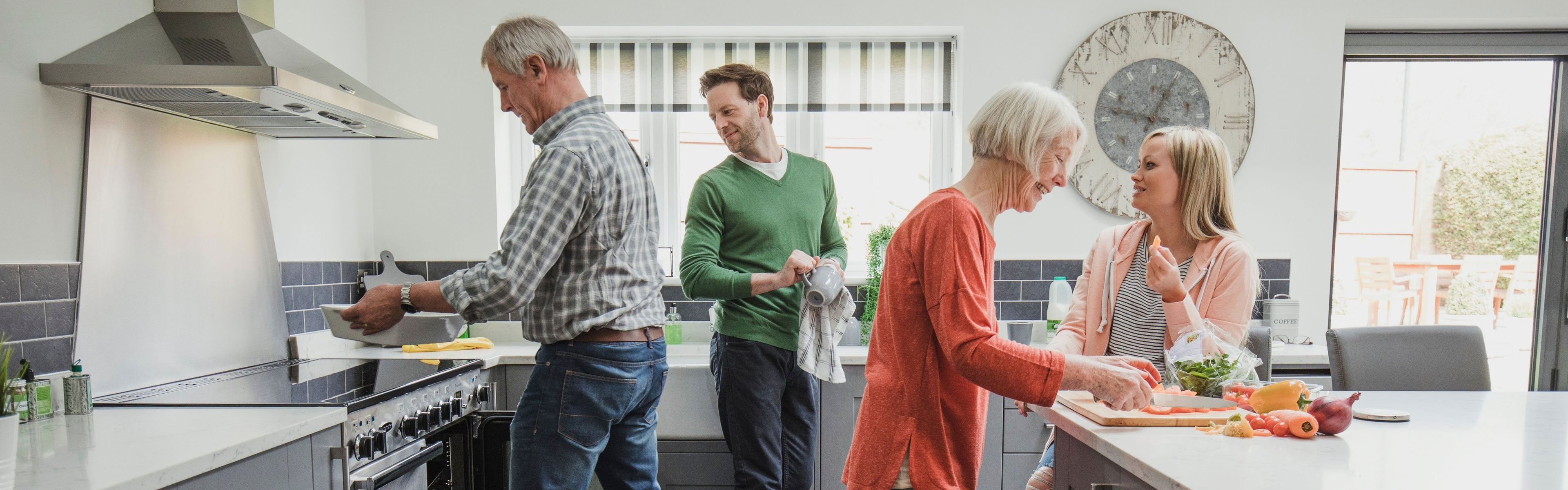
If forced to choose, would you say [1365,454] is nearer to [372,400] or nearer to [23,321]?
[372,400]

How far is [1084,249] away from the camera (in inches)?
119

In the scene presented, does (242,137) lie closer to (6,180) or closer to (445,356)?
(6,180)

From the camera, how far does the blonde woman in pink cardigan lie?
61.1 inches

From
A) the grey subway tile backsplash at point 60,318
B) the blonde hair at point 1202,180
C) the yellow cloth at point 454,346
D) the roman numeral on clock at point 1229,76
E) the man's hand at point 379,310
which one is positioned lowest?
the yellow cloth at point 454,346

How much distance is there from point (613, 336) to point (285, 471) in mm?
636

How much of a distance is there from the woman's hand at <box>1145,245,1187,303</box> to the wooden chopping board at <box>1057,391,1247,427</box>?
26 centimetres

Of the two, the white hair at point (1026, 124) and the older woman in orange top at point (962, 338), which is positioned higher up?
the white hair at point (1026, 124)

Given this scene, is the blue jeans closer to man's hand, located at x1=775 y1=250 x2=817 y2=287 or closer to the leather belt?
the leather belt

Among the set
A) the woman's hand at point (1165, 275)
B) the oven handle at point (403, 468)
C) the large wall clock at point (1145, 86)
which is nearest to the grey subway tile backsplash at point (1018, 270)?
the large wall clock at point (1145, 86)

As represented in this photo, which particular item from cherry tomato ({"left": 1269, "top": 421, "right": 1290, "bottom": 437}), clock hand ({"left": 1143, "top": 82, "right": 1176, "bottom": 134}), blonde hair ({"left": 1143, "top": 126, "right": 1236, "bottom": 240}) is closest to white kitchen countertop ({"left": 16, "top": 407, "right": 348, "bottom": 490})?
cherry tomato ({"left": 1269, "top": 421, "right": 1290, "bottom": 437})

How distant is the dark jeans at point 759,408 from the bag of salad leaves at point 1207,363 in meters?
0.89

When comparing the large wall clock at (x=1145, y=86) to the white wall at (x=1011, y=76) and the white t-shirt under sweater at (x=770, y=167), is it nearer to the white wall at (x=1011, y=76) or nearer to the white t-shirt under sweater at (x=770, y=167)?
the white wall at (x=1011, y=76)

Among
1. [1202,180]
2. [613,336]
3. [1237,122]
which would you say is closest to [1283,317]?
[1237,122]

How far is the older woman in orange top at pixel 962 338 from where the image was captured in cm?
105
